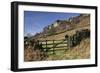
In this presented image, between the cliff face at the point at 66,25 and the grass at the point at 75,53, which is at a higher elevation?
the cliff face at the point at 66,25

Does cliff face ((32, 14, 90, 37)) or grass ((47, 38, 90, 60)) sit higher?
cliff face ((32, 14, 90, 37))

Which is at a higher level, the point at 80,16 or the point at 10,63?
the point at 80,16

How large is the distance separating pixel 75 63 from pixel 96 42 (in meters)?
0.22

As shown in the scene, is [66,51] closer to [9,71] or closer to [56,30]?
[56,30]

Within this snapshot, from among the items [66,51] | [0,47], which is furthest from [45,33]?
[0,47]

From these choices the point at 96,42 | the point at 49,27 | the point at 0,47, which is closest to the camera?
the point at 0,47

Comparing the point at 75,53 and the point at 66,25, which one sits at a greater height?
the point at 66,25

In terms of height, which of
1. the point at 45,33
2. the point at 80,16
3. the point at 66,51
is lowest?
the point at 66,51

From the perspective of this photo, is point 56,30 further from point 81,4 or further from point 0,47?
point 0,47

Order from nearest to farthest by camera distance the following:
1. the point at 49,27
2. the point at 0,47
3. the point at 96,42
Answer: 1. the point at 0,47
2. the point at 49,27
3. the point at 96,42

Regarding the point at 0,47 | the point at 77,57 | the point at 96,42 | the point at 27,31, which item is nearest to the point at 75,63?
the point at 77,57

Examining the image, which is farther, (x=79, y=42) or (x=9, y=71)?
(x=79, y=42)

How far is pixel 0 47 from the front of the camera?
65.2 inches

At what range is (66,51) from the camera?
1822 mm
